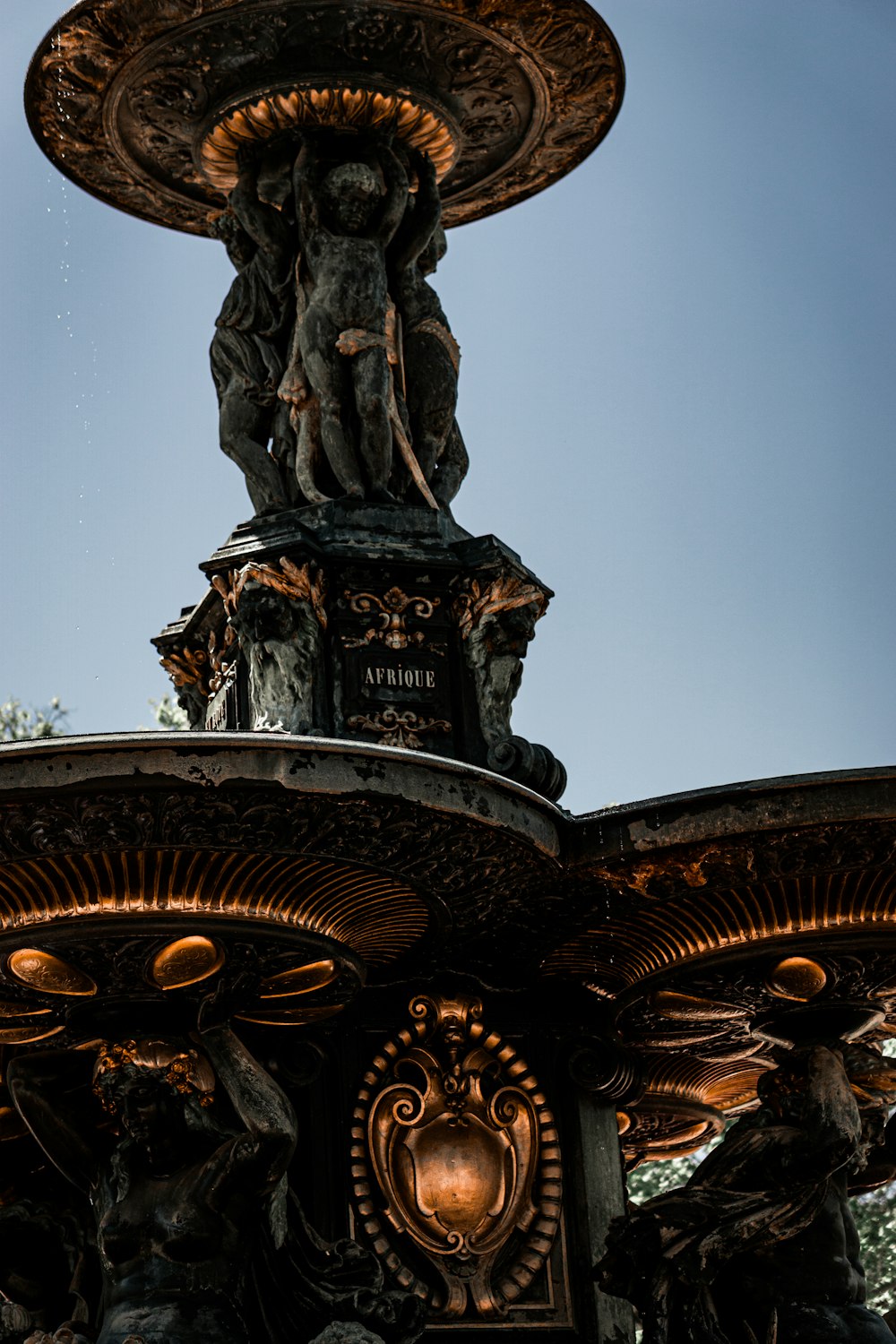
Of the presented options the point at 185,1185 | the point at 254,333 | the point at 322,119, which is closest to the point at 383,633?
the point at 254,333

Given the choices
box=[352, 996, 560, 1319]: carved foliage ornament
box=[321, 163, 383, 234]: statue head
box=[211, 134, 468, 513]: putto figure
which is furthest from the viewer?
box=[321, 163, 383, 234]: statue head

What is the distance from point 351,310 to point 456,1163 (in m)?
3.39

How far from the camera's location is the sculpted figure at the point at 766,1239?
26.2 feet

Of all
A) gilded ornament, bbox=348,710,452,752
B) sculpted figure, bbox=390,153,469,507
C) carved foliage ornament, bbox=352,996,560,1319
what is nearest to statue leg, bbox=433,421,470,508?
sculpted figure, bbox=390,153,469,507

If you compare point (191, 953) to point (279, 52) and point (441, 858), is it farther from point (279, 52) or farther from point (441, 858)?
point (279, 52)

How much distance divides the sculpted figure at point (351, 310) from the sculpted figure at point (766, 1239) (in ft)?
9.30

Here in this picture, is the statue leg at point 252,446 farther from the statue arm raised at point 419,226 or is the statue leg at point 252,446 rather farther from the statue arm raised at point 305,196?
the statue arm raised at point 419,226

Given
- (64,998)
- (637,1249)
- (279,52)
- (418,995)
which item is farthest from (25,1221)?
(279,52)

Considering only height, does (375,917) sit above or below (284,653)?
below

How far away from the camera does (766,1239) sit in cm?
808

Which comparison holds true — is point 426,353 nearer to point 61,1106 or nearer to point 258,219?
point 258,219

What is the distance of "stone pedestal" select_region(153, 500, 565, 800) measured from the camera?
28.3 feet

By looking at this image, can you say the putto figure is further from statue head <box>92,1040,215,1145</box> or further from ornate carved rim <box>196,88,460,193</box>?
statue head <box>92,1040,215,1145</box>

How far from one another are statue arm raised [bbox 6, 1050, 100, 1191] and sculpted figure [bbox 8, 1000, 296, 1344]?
16cm
